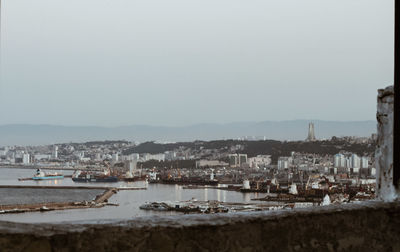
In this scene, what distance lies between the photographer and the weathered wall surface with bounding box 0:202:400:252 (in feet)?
3.35

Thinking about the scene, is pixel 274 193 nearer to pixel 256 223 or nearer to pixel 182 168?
pixel 182 168

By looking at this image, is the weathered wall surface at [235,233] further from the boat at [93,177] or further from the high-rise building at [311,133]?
the boat at [93,177]

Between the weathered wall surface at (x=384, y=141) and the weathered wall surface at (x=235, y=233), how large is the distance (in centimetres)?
26

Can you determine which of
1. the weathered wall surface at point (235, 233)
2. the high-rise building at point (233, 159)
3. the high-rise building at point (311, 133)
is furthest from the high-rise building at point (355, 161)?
the weathered wall surface at point (235, 233)

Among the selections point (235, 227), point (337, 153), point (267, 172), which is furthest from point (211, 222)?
point (267, 172)

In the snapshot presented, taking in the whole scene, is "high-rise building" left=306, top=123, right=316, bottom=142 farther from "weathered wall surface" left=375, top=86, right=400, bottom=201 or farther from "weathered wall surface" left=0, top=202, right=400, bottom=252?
"weathered wall surface" left=0, top=202, right=400, bottom=252

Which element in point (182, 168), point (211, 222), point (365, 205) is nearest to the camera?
point (211, 222)

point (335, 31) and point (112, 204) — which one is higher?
point (335, 31)

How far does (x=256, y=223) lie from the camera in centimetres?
130

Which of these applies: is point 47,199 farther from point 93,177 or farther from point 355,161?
point 355,161

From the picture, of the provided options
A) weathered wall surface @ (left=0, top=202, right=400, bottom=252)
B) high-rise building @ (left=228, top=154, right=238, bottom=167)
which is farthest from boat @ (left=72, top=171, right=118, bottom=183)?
weathered wall surface @ (left=0, top=202, right=400, bottom=252)

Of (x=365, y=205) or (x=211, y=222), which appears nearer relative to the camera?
(x=211, y=222)

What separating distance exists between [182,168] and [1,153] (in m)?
9.17

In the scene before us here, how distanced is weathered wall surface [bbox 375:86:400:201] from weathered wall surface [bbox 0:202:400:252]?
26cm
